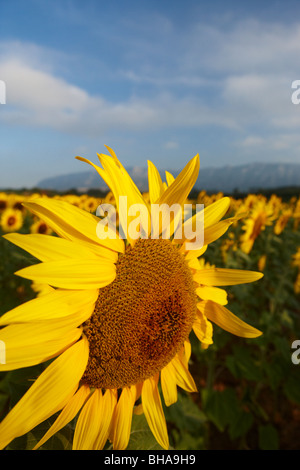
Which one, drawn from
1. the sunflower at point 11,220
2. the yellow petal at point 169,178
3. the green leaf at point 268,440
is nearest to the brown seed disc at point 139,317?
the yellow petal at point 169,178

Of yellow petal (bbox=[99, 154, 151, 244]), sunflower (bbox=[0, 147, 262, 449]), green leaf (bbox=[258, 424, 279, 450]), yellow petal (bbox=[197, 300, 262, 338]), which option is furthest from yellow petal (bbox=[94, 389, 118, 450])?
green leaf (bbox=[258, 424, 279, 450])

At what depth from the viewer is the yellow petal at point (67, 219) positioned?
103 centimetres

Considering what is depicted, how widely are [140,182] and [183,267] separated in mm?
420

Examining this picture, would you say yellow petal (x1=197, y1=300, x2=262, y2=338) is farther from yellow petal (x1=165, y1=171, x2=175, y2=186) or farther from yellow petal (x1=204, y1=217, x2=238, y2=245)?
yellow petal (x1=165, y1=171, x2=175, y2=186)

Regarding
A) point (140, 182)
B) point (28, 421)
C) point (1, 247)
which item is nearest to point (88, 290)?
point (28, 421)

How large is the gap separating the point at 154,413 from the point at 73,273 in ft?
2.49

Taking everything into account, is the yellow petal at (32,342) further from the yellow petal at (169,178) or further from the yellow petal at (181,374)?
the yellow petal at (169,178)

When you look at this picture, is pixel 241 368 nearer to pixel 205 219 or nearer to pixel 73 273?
pixel 205 219

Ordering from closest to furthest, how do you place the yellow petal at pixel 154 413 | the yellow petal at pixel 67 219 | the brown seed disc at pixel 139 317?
the yellow petal at pixel 67 219
the brown seed disc at pixel 139 317
the yellow petal at pixel 154 413

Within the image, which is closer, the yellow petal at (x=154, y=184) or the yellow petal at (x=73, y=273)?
the yellow petal at (x=73, y=273)

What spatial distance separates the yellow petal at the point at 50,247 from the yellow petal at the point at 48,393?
1.01 feet

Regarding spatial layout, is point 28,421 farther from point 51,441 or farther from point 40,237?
point 40,237

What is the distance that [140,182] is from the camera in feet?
4.75

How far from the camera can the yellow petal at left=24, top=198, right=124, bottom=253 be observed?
103 centimetres
